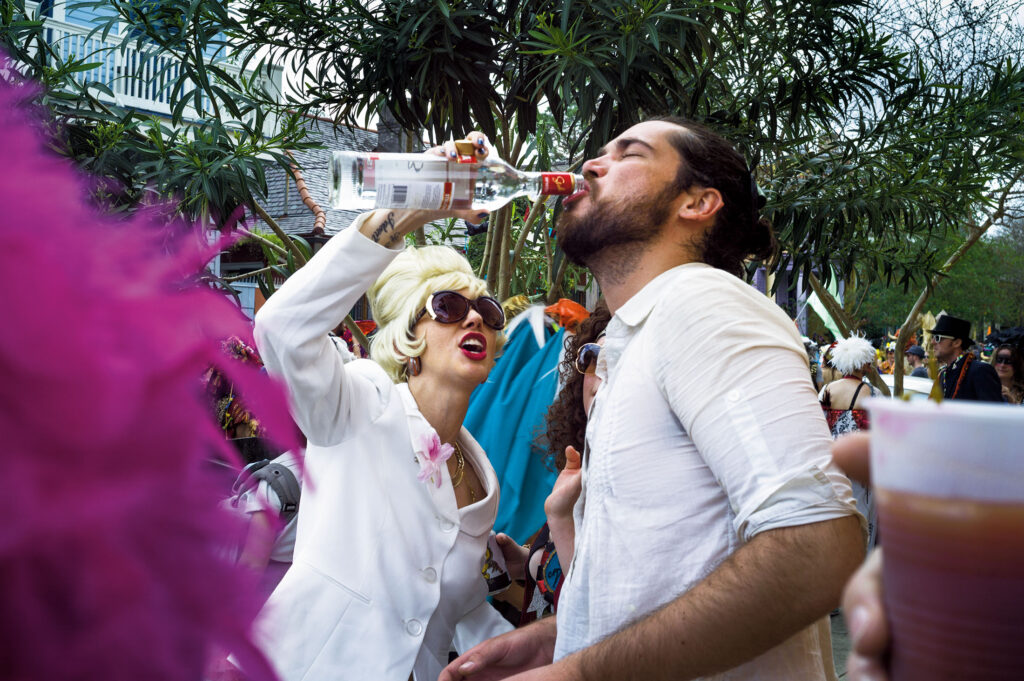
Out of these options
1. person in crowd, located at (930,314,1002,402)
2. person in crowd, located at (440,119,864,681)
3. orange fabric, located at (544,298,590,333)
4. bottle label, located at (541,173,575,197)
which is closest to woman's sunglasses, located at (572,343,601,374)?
orange fabric, located at (544,298,590,333)

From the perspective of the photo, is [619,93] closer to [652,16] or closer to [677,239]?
[652,16]

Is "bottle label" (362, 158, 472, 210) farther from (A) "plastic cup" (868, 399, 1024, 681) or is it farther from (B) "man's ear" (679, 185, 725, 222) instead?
(A) "plastic cup" (868, 399, 1024, 681)

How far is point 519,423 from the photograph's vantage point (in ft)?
11.6

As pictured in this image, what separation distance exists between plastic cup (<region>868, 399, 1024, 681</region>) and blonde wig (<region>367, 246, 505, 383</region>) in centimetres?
221

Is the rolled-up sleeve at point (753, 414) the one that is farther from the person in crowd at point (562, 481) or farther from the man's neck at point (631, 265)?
the person in crowd at point (562, 481)

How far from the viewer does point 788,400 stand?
1.39 metres

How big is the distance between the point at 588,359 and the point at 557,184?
92 centimetres

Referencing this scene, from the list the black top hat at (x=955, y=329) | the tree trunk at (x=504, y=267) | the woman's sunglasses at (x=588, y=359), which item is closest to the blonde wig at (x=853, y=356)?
the black top hat at (x=955, y=329)

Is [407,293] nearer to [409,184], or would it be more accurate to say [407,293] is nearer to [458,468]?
[458,468]

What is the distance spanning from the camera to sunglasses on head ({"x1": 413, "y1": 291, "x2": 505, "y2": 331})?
8.83 feet

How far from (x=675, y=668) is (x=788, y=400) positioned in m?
0.48

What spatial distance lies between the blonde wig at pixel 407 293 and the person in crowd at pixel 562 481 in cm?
33

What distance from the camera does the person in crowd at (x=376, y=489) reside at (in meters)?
1.99

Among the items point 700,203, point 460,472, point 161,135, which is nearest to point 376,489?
point 460,472
